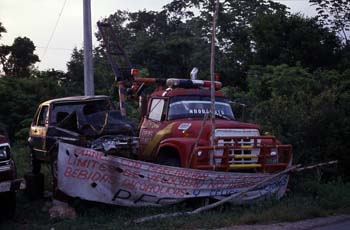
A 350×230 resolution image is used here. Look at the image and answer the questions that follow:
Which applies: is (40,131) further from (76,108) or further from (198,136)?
(198,136)

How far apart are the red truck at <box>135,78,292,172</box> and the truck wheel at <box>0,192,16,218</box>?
3.15 meters

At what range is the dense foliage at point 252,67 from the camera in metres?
15.5

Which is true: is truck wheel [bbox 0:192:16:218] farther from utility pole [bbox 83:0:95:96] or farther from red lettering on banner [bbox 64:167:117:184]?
utility pole [bbox 83:0:95:96]

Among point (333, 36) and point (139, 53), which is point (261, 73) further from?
point (139, 53)

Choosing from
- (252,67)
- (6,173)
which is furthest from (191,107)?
(252,67)

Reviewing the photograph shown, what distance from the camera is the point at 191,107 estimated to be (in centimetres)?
1323

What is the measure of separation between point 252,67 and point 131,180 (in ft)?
59.1

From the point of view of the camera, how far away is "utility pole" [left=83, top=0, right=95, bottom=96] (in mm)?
18100

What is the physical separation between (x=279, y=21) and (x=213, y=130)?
21059mm

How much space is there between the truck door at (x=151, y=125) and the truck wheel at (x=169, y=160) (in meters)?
0.38

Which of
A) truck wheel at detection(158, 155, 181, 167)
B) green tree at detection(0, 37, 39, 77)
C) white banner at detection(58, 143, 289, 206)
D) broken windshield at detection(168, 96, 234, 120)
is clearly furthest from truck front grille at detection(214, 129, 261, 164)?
green tree at detection(0, 37, 39, 77)

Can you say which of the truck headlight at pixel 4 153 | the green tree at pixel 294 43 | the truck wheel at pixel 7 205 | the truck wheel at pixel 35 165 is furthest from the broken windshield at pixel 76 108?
the green tree at pixel 294 43

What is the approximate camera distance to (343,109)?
622 inches

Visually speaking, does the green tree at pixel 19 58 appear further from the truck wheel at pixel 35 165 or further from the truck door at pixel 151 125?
the truck door at pixel 151 125
